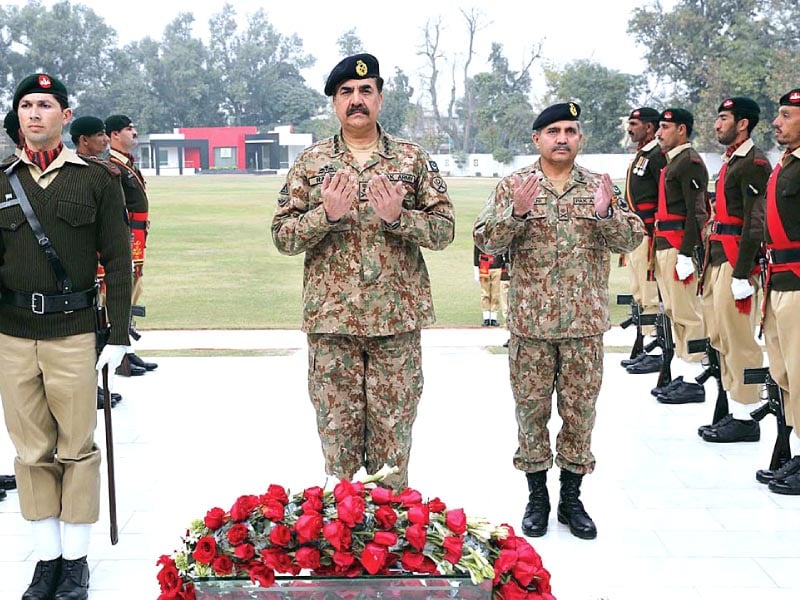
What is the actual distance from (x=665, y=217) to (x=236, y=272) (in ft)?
32.2

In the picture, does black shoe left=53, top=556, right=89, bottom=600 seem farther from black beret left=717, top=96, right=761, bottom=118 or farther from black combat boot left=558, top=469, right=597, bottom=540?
black beret left=717, top=96, right=761, bottom=118

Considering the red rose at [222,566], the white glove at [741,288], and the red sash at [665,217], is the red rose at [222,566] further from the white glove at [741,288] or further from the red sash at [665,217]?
the red sash at [665,217]

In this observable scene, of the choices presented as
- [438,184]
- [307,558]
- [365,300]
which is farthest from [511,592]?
[438,184]

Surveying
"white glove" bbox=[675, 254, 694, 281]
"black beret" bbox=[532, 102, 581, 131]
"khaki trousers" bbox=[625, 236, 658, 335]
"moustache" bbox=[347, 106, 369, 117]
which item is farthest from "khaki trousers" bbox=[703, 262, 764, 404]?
"moustache" bbox=[347, 106, 369, 117]

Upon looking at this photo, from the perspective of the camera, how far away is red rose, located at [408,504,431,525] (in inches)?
77.9

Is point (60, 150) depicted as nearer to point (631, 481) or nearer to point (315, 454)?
point (315, 454)

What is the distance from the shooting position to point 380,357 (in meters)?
3.29

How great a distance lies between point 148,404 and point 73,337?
2766mm

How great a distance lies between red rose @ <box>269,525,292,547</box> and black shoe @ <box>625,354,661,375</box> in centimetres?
502

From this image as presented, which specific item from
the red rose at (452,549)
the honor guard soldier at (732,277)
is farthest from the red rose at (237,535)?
the honor guard soldier at (732,277)

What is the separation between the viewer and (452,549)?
6.27 ft

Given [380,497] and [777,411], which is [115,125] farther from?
[380,497]

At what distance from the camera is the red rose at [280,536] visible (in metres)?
1.95

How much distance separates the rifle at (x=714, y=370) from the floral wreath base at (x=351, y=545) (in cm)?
340
